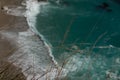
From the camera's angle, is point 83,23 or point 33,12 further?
point 33,12

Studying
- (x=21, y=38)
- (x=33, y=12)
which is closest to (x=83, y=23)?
(x=33, y=12)

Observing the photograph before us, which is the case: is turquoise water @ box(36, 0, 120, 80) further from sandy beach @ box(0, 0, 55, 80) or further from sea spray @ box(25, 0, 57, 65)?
sandy beach @ box(0, 0, 55, 80)

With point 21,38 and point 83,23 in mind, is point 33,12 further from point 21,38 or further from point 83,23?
point 21,38

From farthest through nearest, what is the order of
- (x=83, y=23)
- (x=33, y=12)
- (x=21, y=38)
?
(x=33, y=12), (x=83, y=23), (x=21, y=38)

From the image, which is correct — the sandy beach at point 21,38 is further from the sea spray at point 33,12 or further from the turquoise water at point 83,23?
the turquoise water at point 83,23

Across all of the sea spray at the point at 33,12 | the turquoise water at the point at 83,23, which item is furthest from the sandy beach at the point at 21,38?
the turquoise water at the point at 83,23

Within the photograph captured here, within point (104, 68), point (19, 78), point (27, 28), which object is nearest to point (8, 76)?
point (19, 78)

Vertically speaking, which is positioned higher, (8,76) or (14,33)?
(8,76)

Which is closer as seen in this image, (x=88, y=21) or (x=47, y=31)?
(x=47, y=31)

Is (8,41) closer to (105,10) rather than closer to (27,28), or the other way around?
(27,28)

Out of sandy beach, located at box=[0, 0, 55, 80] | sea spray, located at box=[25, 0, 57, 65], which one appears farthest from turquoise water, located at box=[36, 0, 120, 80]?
sandy beach, located at box=[0, 0, 55, 80]

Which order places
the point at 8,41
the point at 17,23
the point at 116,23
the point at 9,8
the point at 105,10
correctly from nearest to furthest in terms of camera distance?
the point at 8,41
the point at 17,23
the point at 9,8
the point at 116,23
the point at 105,10
